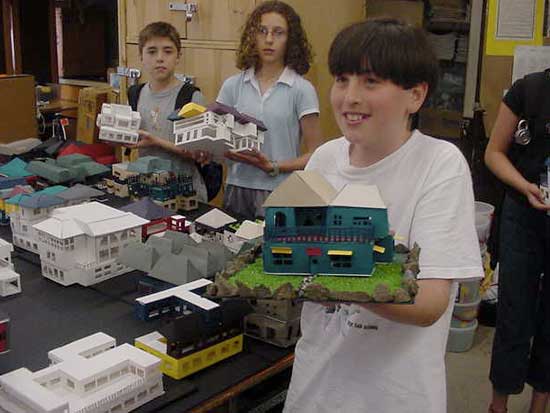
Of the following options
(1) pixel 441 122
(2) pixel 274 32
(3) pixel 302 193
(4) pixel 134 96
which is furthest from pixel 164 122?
(1) pixel 441 122

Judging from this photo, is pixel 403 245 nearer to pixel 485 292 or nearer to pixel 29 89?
pixel 485 292

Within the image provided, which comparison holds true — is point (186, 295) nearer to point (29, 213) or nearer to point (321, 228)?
point (321, 228)

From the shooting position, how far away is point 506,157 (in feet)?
8.16

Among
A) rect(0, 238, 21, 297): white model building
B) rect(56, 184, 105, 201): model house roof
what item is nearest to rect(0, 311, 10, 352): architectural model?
rect(0, 238, 21, 297): white model building

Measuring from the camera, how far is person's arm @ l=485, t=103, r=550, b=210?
7.68 feet

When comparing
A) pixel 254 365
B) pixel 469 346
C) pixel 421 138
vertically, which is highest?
pixel 421 138

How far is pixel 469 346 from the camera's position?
3473 mm

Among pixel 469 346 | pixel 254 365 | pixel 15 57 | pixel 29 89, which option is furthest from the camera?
pixel 15 57

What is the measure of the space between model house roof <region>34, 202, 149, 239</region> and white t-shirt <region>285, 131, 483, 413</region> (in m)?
0.87

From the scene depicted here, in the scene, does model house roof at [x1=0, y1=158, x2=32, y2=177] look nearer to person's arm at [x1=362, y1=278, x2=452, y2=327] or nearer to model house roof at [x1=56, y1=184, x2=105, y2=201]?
model house roof at [x1=56, y1=184, x2=105, y2=201]

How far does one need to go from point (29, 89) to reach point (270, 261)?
11.0 ft

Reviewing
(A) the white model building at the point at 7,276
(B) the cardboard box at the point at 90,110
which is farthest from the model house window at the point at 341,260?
(B) the cardboard box at the point at 90,110

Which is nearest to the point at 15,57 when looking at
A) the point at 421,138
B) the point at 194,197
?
the point at 194,197

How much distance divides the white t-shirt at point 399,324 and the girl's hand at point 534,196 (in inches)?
46.0
